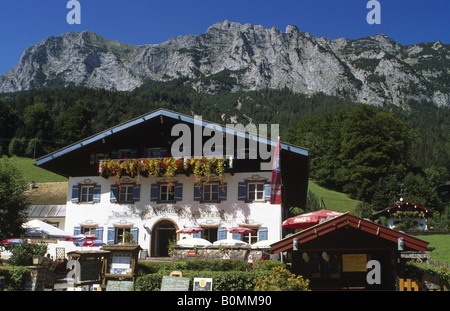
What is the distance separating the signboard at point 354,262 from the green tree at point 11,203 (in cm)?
1611

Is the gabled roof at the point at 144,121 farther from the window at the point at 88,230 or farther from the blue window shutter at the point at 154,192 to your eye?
the window at the point at 88,230

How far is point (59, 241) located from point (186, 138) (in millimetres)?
10046

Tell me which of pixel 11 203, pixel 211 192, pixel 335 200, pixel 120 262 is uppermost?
pixel 335 200

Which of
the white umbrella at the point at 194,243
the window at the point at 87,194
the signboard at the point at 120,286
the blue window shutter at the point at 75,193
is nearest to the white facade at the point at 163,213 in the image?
the blue window shutter at the point at 75,193

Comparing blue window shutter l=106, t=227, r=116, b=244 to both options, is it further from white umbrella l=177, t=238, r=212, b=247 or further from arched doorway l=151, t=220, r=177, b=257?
white umbrella l=177, t=238, r=212, b=247

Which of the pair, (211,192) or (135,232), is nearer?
(211,192)

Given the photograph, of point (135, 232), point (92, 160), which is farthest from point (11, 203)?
point (135, 232)

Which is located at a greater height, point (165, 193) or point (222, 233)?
point (165, 193)

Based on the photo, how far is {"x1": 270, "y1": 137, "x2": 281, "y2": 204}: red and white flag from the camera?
2057 cm

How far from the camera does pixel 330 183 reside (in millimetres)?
76250

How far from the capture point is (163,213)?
25.4 meters

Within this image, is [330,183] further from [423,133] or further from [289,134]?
[423,133]

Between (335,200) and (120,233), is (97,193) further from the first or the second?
(335,200)

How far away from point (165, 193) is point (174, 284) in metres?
13.2
